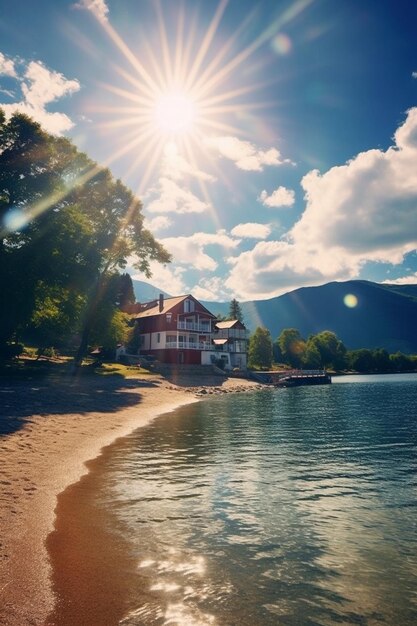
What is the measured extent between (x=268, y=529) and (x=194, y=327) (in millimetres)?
67578

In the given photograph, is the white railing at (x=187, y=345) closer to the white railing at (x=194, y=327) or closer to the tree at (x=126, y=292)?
the white railing at (x=194, y=327)

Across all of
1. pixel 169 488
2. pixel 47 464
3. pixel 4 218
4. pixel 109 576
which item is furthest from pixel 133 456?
pixel 4 218

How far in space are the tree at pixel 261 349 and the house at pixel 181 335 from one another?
29.0 m

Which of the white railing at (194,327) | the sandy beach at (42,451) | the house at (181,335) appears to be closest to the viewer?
the sandy beach at (42,451)

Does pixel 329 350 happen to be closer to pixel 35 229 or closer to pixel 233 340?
pixel 233 340

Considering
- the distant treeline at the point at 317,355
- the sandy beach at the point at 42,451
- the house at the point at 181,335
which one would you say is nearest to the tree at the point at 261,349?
the distant treeline at the point at 317,355

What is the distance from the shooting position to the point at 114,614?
19.4 feet

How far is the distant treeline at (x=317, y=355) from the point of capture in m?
114

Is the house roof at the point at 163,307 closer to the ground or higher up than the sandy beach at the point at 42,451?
higher up

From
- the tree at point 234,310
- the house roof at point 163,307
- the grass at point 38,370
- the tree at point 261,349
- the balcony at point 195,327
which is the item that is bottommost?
the grass at point 38,370

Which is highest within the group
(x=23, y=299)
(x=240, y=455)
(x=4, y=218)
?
(x=4, y=218)

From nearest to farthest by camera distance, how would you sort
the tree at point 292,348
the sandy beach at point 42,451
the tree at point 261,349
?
the sandy beach at point 42,451 < the tree at point 261,349 < the tree at point 292,348

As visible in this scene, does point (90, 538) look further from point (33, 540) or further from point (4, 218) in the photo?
point (4, 218)

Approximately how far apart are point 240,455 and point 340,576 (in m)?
9.78
